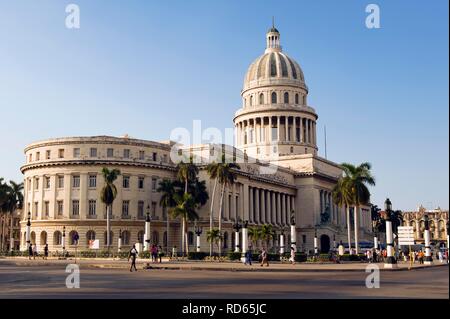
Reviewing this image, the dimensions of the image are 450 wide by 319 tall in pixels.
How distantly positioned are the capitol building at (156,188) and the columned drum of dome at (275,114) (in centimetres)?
33

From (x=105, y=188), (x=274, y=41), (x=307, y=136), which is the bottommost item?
(x=105, y=188)

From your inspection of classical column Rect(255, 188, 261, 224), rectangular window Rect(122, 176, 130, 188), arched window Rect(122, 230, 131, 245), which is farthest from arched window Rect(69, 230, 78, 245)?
classical column Rect(255, 188, 261, 224)

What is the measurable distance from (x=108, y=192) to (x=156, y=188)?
47.4 feet

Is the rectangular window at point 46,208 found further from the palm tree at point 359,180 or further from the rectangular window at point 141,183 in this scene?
the palm tree at point 359,180

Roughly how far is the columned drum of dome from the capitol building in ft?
1.07

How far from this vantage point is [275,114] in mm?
126188

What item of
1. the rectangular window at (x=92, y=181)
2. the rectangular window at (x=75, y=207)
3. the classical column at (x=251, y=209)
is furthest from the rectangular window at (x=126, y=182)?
the classical column at (x=251, y=209)

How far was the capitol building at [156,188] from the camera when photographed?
8188 centimetres

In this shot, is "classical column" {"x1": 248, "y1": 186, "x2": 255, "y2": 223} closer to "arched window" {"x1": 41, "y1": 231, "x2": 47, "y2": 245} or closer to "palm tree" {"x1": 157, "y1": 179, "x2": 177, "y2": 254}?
"palm tree" {"x1": 157, "y1": 179, "x2": 177, "y2": 254}

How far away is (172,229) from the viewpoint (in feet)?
287

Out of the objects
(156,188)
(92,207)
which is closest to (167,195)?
(156,188)
